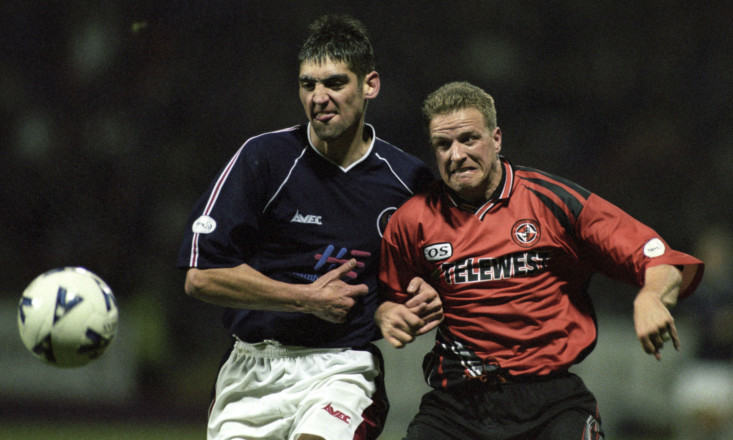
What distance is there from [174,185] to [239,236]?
20.5ft

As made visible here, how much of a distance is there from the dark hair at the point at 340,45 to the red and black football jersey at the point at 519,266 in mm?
752

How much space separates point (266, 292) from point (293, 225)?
374 mm

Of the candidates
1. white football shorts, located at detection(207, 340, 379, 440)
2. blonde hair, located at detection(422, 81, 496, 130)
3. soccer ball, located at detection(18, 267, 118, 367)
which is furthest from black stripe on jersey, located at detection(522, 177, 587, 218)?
soccer ball, located at detection(18, 267, 118, 367)

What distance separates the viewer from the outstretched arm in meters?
3.04

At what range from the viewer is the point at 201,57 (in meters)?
9.98

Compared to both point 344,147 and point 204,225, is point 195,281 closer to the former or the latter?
point 204,225

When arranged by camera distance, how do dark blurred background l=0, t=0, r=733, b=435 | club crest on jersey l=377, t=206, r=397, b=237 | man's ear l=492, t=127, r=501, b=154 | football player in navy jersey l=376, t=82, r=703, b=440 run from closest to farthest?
football player in navy jersey l=376, t=82, r=703, b=440
man's ear l=492, t=127, r=501, b=154
club crest on jersey l=377, t=206, r=397, b=237
dark blurred background l=0, t=0, r=733, b=435

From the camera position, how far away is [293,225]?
3355 mm

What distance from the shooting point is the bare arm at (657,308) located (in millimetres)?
2559

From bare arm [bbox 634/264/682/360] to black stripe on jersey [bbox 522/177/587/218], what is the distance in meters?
0.41

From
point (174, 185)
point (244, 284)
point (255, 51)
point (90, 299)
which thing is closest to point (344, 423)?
point (244, 284)

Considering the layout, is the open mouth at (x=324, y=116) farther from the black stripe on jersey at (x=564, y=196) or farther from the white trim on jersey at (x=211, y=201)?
the black stripe on jersey at (x=564, y=196)

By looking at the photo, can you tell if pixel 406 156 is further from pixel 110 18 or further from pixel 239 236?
pixel 110 18

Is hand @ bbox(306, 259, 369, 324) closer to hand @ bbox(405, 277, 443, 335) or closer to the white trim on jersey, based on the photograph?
hand @ bbox(405, 277, 443, 335)
